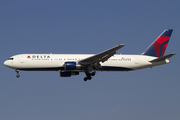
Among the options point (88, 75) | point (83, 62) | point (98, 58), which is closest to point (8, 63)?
point (83, 62)

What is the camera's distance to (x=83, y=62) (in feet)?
162

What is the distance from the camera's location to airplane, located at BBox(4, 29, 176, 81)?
49281 mm

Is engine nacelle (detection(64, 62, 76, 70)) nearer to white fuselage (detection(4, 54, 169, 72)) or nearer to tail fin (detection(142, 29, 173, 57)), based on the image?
white fuselage (detection(4, 54, 169, 72))

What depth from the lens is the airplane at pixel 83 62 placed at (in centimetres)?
4928

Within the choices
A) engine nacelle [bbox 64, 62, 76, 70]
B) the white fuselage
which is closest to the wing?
engine nacelle [bbox 64, 62, 76, 70]

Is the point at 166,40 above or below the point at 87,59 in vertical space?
above

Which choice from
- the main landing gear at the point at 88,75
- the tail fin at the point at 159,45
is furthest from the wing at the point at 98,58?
the tail fin at the point at 159,45

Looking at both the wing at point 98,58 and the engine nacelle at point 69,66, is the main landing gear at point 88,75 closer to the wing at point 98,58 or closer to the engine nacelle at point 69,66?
the wing at point 98,58

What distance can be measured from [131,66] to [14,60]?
18.6 meters

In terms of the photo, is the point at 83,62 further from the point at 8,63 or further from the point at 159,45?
the point at 159,45

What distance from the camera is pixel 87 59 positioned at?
4869 centimetres

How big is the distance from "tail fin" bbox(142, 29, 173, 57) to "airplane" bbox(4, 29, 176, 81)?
0.74 m

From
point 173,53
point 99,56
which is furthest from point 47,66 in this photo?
point 173,53

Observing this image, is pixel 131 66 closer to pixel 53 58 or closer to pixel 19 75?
pixel 53 58
